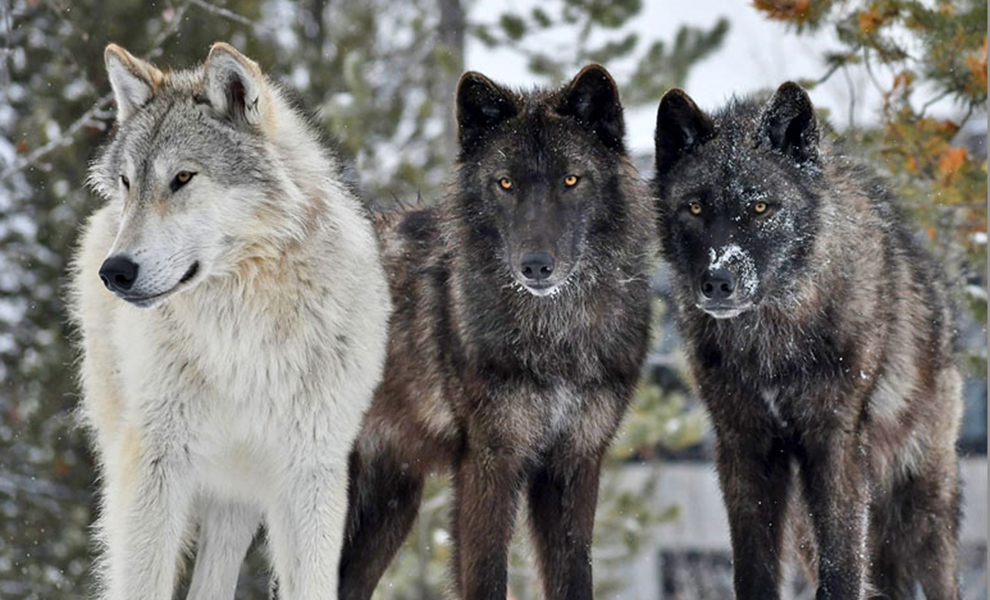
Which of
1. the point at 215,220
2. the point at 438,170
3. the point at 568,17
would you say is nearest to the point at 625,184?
the point at 215,220

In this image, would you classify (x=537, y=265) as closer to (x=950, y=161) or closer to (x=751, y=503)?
(x=751, y=503)

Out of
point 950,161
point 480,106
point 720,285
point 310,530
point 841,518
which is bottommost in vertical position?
point 310,530

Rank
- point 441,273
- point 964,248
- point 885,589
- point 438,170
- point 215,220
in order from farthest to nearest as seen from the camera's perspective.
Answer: point 438,170
point 964,248
point 885,589
point 441,273
point 215,220

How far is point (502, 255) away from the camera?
18.4 feet

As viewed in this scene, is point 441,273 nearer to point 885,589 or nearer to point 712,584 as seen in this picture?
point 885,589

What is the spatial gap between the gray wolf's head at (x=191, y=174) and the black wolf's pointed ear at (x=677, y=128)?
1.64 m

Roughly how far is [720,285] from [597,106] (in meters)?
0.96

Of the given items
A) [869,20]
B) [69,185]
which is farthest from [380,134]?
[869,20]

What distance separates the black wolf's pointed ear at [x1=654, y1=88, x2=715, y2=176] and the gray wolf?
4.80 ft

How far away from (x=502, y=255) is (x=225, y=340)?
1220 mm

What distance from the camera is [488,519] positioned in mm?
5488

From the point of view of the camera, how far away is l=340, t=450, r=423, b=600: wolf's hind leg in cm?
639

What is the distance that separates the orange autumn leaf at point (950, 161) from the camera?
737 cm

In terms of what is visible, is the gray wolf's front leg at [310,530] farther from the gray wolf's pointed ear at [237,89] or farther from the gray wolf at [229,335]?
the gray wolf's pointed ear at [237,89]
